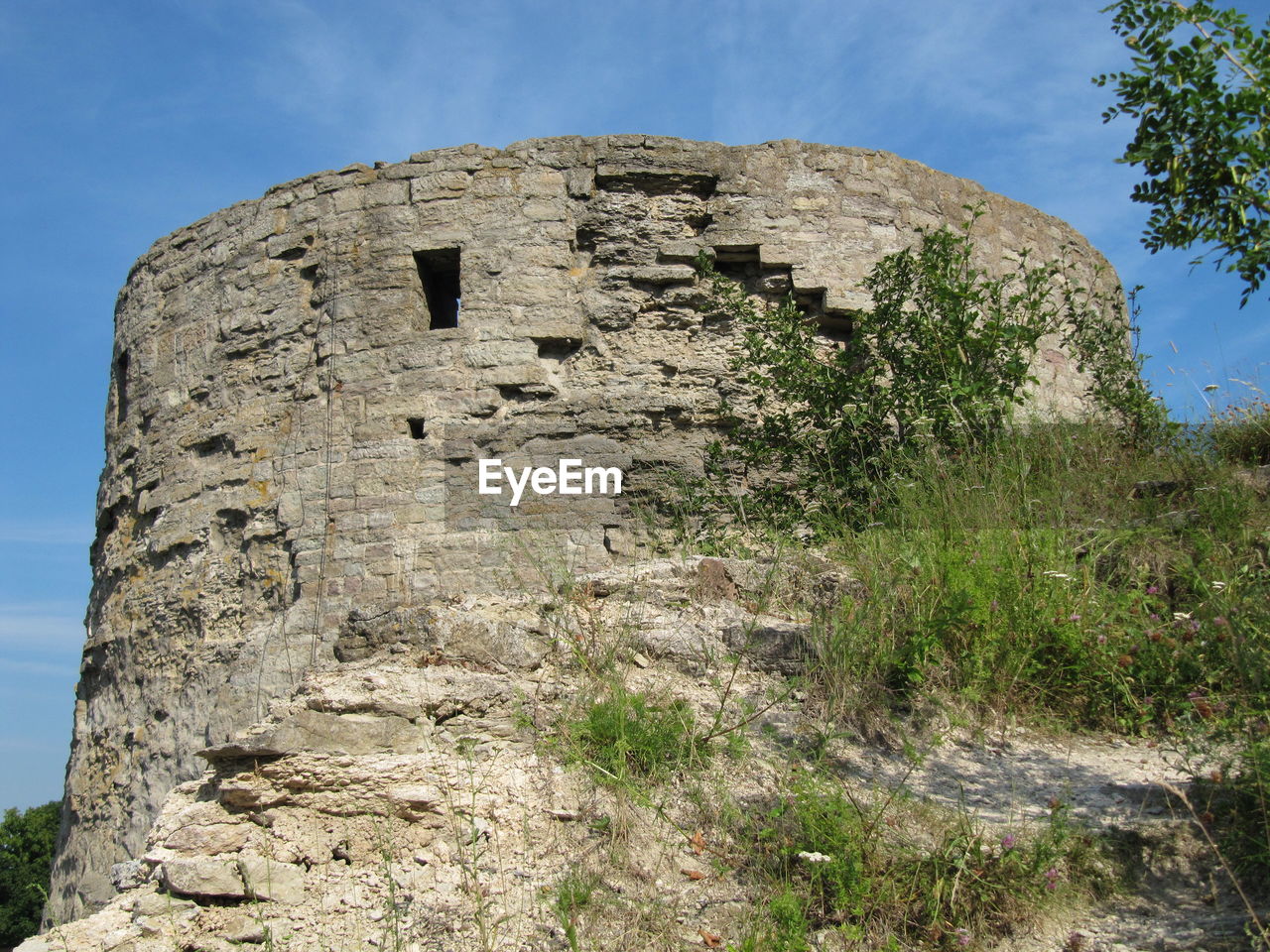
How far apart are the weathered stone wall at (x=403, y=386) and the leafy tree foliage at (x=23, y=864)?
936 cm

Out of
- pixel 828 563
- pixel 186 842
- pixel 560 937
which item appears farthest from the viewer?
pixel 828 563

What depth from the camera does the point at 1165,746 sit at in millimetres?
3635

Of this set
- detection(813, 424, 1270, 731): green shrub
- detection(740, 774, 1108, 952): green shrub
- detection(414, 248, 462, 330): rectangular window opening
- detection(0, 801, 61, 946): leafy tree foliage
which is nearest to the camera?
detection(740, 774, 1108, 952): green shrub

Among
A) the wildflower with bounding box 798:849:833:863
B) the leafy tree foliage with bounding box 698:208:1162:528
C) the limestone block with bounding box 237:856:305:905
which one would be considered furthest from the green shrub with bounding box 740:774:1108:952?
the leafy tree foliage with bounding box 698:208:1162:528

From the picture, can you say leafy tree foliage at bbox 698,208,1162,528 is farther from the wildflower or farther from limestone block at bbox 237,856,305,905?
limestone block at bbox 237,856,305,905

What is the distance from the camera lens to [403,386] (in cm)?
646

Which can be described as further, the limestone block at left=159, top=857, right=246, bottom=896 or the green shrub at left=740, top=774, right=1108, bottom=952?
the limestone block at left=159, top=857, right=246, bottom=896

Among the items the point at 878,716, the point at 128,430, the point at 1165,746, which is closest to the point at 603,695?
the point at 878,716

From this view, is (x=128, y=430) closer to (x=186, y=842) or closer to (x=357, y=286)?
(x=357, y=286)

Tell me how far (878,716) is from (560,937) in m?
1.37

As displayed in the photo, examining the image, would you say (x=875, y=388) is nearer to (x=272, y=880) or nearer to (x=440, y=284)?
(x=440, y=284)

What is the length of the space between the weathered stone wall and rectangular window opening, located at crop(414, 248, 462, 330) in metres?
0.02

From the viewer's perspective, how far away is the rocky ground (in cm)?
308

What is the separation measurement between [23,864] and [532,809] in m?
14.9
